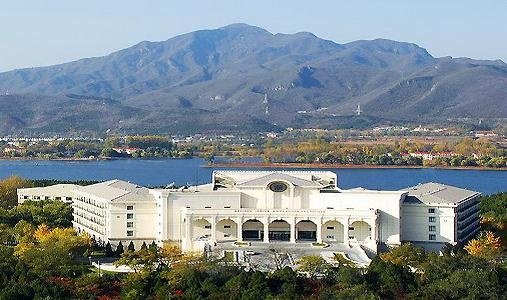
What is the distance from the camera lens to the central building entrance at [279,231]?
2603 centimetres

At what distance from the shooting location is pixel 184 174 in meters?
59.3

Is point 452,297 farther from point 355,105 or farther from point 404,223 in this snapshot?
point 355,105

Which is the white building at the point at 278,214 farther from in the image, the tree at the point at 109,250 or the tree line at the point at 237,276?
the tree line at the point at 237,276

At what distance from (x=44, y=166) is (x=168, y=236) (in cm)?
4520

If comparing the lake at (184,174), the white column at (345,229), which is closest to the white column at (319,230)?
the white column at (345,229)

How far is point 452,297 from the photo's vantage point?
19.7 m

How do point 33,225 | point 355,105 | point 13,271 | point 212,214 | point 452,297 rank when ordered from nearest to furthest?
1. point 452,297
2. point 13,271
3. point 212,214
4. point 33,225
5. point 355,105

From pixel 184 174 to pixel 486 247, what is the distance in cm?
3572

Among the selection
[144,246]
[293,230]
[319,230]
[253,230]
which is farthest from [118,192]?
[319,230]

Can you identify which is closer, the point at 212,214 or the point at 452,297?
the point at 452,297

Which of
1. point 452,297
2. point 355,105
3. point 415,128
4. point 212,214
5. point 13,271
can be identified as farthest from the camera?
point 355,105

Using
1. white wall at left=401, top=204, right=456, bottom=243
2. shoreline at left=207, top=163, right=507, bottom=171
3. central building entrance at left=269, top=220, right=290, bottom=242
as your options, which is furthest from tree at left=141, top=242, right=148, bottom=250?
shoreline at left=207, top=163, right=507, bottom=171

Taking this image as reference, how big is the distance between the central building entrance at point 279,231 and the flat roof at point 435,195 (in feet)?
9.52

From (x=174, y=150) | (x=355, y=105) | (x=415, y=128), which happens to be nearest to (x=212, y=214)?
(x=174, y=150)
